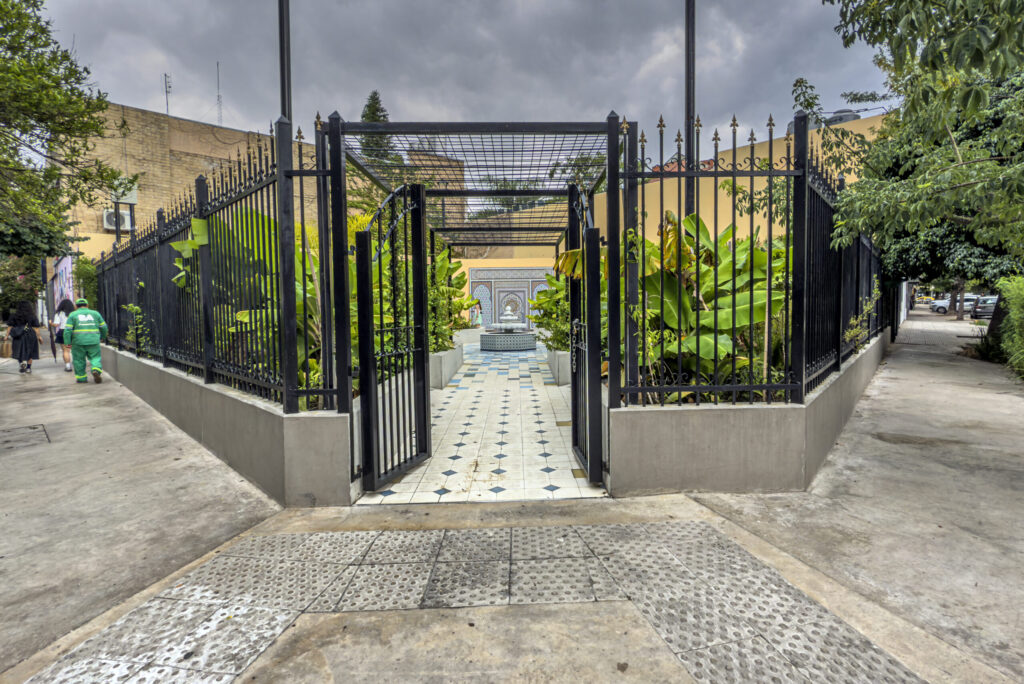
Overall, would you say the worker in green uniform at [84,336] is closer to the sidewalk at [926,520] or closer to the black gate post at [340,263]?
the black gate post at [340,263]

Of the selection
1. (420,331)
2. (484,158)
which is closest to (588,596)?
(420,331)

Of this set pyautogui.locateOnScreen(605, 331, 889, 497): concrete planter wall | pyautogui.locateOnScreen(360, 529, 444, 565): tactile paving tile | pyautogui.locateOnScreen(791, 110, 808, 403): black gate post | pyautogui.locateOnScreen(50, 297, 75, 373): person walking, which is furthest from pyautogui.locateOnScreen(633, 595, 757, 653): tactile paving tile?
pyautogui.locateOnScreen(50, 297, 75, 373): person walking

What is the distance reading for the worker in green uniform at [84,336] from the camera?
9.91 m

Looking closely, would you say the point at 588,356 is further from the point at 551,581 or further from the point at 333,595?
the point at 333,595

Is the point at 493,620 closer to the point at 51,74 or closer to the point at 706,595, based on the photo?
the point at 706,595

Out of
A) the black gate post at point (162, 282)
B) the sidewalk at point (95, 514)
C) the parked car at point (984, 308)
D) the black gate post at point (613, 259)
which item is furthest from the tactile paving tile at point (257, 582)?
the parked car at point (984, 308)

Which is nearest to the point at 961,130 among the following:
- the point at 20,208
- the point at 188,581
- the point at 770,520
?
the point at 770,520

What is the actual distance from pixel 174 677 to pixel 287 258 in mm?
2612

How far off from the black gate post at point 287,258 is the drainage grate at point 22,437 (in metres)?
4.18

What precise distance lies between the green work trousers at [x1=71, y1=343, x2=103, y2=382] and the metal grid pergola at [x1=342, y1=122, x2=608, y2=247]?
24.6ft

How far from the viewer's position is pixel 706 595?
2576 mm

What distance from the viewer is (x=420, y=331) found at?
4.75 metres

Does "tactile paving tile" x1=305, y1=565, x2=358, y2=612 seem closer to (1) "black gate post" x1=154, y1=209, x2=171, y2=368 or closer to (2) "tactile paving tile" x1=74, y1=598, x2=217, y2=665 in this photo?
(2) "tactile paving tile" x1=74, y1=598, x2=217, y2=665

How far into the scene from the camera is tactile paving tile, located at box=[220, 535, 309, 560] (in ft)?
10.2
